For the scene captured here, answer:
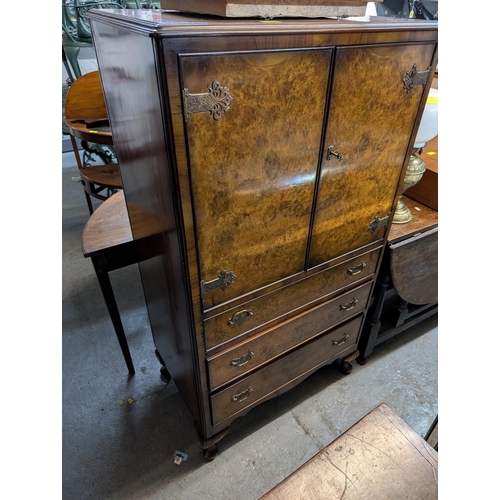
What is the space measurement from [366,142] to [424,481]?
93 centimetres

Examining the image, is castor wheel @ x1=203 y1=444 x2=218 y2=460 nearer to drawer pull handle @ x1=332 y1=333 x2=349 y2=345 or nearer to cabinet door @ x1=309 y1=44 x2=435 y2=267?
drawer pull handle @ x1=332 y1=333 x2=349 y2=345

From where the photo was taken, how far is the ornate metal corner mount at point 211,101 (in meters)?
0.70

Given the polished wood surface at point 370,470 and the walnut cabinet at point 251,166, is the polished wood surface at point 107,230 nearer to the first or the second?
the walnut cabinet at point 251,166

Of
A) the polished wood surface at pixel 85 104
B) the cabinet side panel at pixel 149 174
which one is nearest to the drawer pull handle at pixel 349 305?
the cabinet side panel at pixel 149 174

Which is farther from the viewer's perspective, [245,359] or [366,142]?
[245,359]

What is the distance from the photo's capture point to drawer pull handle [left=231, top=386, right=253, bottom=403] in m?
1.41

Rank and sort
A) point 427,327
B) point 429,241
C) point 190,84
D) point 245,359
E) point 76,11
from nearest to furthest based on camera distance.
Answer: point 190,84, point 245,359, point 429,241, point 427,327, point 76,11

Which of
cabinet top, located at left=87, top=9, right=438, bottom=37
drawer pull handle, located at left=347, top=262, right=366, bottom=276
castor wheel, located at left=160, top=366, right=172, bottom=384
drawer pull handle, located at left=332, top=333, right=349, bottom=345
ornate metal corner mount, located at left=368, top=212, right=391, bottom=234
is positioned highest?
cabinet top, located at left=87, top=9, right=438, bottom=37

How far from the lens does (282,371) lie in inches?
60.5

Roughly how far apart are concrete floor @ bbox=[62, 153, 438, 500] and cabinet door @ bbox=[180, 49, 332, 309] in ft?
3.05

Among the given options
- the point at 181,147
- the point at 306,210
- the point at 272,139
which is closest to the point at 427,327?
the point at 306,210

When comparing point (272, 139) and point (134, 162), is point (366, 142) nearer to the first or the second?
point (272, 139)

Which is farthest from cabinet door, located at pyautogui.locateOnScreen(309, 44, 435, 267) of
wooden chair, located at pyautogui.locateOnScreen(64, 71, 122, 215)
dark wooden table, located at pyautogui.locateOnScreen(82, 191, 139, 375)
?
wooden chair, located at pyautogui.locateOnScreen(64, 71, 122, 215)

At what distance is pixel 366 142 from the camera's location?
1056 millimetres
